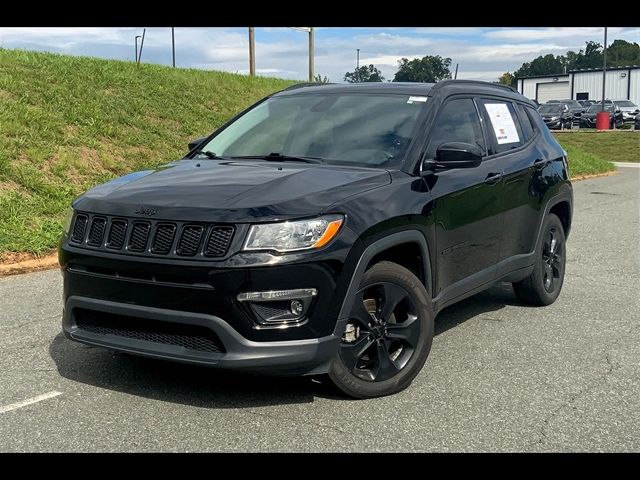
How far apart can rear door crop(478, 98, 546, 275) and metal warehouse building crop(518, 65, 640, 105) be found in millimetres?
62729

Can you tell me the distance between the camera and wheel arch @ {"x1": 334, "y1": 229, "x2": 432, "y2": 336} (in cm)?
385

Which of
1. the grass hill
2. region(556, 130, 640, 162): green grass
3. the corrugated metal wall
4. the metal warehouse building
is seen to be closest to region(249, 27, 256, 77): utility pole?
the grass hill

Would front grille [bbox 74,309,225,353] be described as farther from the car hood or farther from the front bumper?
the car hood

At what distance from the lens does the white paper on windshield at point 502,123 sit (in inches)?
227

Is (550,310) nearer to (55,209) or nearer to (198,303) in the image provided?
(198,303)

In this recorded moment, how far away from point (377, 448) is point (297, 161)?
195cm

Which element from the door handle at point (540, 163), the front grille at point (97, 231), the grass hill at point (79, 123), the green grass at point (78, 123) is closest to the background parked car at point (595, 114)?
the grass hill at point (79, 123)

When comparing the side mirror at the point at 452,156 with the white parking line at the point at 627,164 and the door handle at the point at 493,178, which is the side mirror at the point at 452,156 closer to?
the door handle at the point at 493,178

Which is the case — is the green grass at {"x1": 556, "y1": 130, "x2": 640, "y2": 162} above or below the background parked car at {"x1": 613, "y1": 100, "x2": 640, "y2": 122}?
below

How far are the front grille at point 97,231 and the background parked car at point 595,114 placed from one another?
139 feet

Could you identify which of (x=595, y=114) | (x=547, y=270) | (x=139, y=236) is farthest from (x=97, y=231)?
(x=595, y=114)

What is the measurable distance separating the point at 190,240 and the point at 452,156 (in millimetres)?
1778

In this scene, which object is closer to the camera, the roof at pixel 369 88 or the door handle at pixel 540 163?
the roof at pixel 369 88

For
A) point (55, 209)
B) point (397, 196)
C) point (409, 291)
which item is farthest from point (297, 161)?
point (55, 209)
